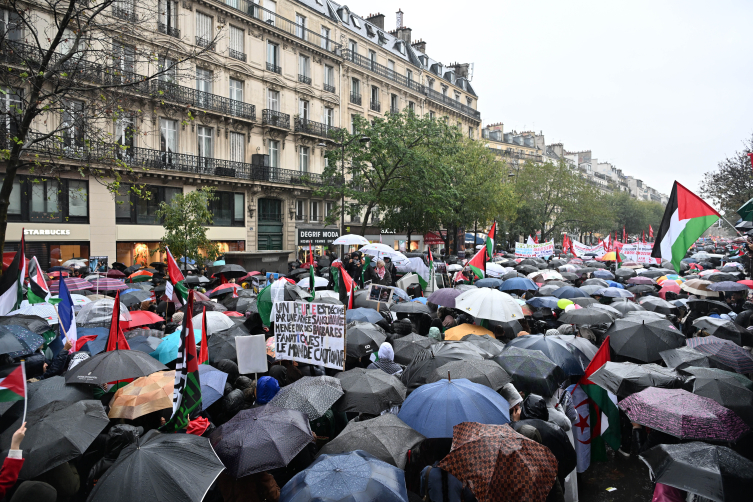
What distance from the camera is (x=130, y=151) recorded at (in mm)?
25281

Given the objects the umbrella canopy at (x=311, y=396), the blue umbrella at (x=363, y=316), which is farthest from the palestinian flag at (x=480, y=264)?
the umbrella canopy at (x=311, y=396)

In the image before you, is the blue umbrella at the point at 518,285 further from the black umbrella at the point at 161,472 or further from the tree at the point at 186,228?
the tree at the point at 186,228

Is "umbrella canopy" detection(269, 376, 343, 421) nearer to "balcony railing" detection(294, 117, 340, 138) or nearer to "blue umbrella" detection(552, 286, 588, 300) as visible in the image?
"blue umbrella" detection(552, 286, 588, 300)

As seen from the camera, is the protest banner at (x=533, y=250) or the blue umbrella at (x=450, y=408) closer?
the blue umbrella at (x=450, y=408)

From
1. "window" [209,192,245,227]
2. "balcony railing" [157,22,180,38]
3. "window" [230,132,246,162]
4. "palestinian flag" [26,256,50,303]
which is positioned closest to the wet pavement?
"palestinian flag" [26,256,50,303]

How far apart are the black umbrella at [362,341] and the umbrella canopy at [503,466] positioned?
3913 millimetres

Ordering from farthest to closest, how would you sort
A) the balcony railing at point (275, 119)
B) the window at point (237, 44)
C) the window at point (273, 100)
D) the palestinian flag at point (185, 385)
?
1. the window at point (273, 100)
2. the balcony railing at point (275, 119)
3. the window at point (237, 44)
4. the palestinian flag at point (185, 385)

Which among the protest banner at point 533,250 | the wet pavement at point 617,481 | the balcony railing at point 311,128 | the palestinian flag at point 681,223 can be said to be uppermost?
the balcony railing at point 311,128

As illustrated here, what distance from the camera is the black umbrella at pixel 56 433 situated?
426cm

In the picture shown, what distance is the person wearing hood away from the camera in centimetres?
706

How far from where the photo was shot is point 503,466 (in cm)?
379

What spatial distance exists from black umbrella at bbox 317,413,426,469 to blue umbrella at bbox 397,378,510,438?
177 mm

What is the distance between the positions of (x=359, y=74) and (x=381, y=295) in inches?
1261

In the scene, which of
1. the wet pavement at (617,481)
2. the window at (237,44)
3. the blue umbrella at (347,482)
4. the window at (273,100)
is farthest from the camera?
the window at (273,100)
